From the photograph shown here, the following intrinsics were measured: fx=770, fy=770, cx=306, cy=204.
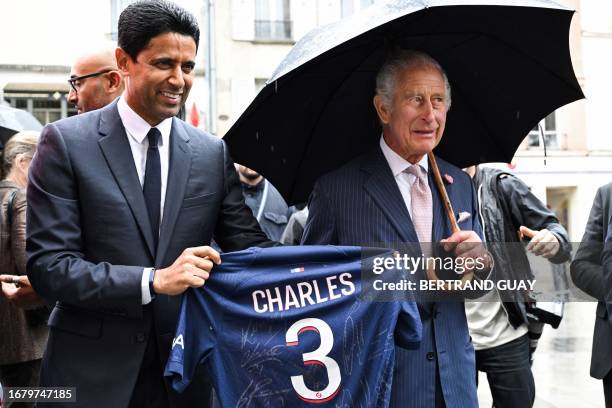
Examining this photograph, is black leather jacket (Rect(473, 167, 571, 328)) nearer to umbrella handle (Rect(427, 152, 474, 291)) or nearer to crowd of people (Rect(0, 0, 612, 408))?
crowd of people (Rect(0, 0, 612, 408))

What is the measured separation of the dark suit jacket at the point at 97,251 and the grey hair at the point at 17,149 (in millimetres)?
1822

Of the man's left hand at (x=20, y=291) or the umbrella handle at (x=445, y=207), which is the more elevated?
the umbrella handle at (x=445, y=207)

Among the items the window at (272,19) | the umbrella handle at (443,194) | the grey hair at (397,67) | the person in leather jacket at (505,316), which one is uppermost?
the window at (272,19)

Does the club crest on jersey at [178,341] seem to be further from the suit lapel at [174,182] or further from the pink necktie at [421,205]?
the pink necktie at [421,205]

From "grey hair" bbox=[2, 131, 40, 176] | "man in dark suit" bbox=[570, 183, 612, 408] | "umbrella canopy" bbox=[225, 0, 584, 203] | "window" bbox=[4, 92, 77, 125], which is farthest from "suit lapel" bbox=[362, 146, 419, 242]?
"window" bbox=[4, 92, 77, 125]

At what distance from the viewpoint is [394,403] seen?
279cm

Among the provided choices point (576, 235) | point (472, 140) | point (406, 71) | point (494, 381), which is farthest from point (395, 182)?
point (576, 235)

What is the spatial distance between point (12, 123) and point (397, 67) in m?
4.01

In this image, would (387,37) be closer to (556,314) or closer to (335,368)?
(335,368)

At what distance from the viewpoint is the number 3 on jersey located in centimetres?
268

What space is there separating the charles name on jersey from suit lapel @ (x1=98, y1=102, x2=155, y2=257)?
1.39 feet

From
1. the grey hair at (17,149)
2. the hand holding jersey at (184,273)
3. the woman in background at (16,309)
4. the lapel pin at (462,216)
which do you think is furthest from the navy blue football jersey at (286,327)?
the grey hair at (17,149)

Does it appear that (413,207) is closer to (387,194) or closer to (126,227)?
(387,194)

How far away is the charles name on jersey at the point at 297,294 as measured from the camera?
106 inches
